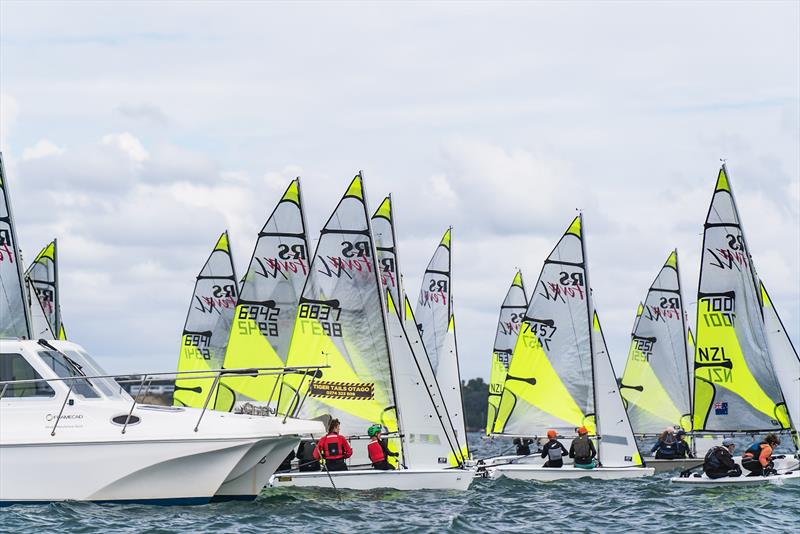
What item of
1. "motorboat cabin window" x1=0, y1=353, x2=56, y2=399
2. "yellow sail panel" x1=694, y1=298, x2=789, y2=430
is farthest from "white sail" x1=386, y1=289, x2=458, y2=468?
"yellow sail panel" x1=694, y1=298, x2=789, y2=430

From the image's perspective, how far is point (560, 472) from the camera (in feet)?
120

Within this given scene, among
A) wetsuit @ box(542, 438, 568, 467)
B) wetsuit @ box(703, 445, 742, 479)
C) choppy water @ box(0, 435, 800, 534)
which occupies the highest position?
wetsuit @ box(542, 438, 568, 467)

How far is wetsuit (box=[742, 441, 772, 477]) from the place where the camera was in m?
32.0

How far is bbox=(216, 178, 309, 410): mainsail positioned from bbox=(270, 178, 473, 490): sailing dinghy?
5.59 m

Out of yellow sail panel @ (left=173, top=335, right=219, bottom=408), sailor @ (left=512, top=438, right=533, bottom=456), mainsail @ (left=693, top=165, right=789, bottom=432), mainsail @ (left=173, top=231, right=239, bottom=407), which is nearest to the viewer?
mainsail @ (left=693, top=165, right=789, bottom=432)

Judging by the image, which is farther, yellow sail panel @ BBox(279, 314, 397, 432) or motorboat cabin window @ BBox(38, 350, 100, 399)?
yellow sail panel @ BBox(279, 314, 397, 432)

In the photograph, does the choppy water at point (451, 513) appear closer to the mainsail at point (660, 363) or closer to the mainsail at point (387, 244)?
the mainsail at point (387, 244)

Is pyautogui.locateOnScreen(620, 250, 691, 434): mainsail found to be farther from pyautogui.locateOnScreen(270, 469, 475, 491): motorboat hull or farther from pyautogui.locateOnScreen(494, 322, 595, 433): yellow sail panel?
pyautogui.locateOnScreen(270, 469, 475, 491): motorboat hull

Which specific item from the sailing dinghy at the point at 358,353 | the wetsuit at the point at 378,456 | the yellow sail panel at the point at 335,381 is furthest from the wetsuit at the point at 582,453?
the wetsuit at the point at 378,456

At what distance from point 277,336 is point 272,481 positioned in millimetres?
10470

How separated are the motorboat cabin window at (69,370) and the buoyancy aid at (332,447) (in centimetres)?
564

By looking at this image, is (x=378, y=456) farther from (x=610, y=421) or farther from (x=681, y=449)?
(x=681, y=449)

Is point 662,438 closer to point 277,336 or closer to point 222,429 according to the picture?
point 277,336

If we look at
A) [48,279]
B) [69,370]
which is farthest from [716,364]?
[48,279]
